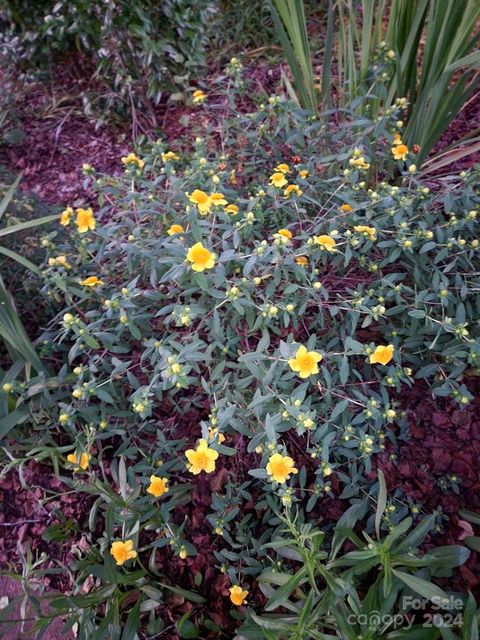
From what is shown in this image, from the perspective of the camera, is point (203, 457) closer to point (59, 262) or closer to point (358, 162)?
point (59, 262)

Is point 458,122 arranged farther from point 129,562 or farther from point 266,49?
point 129,562

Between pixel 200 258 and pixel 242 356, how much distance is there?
309 millimetres

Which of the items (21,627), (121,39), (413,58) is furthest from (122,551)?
(121,39)

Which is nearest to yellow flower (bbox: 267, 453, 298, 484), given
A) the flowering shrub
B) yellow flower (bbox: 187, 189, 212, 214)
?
the flowering shrub

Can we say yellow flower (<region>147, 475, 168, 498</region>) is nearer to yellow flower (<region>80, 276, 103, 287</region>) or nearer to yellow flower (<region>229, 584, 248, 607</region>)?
yellow flower (<region>229, 584, 248, 607</region>)

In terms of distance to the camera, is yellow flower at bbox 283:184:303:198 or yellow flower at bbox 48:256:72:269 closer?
yellow flower at bbox 48:256:72:269

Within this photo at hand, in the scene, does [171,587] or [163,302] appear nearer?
[171,587]

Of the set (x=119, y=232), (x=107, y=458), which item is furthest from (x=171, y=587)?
(x=119, y=232)

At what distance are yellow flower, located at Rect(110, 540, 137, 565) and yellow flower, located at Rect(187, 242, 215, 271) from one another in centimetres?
80

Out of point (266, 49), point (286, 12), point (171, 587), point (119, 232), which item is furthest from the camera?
point (266, 49)

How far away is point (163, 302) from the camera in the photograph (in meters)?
1.77

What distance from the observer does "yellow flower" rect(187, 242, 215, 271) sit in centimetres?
138

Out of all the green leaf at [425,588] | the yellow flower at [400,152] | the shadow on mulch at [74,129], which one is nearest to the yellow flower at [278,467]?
the green leaf at [425,588]

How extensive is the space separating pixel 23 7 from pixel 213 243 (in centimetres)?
222
